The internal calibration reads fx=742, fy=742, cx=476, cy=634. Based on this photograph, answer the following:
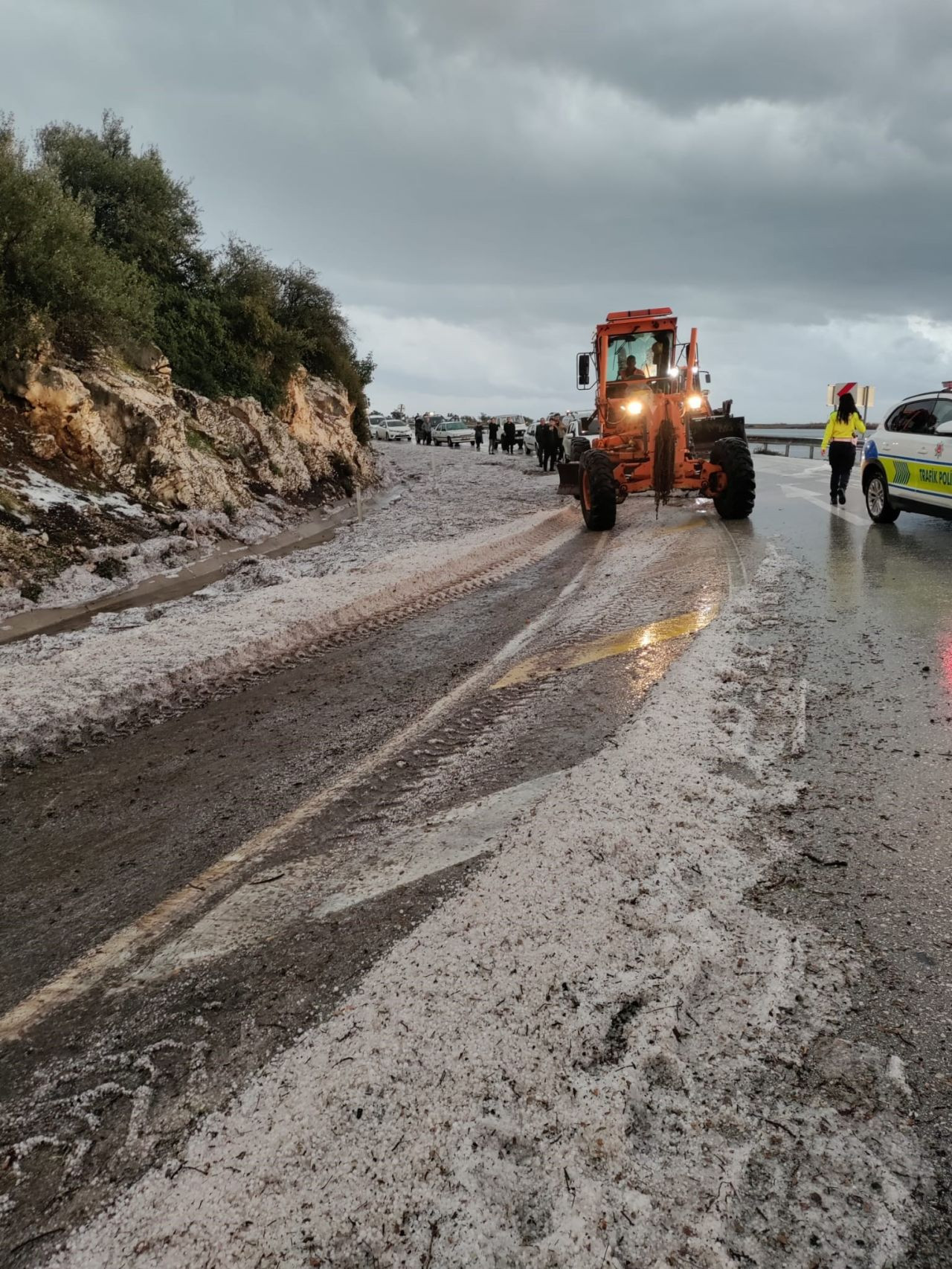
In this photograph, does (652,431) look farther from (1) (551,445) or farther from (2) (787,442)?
(2) (787,442)

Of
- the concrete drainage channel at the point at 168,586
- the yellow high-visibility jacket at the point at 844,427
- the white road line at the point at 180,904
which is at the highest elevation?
the yellow high-visibility jacket at the point at 844,427

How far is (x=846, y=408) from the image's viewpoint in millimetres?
12898

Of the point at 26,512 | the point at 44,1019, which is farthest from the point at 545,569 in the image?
the point at 44,1019

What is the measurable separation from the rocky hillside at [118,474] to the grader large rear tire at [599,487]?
541 cm

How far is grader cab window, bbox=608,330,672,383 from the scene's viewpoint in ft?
44.6

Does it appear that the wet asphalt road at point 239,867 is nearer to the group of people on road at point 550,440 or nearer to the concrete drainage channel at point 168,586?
the concrete drainage channel at point 168,586

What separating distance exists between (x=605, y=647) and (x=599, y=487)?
249 inches

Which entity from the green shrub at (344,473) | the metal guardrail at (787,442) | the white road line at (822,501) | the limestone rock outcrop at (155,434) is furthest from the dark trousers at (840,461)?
the metal guardrail at (787,442)

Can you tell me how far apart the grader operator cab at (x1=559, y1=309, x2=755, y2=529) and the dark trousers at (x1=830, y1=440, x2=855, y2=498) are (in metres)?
1.93

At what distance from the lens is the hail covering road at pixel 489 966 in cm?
153

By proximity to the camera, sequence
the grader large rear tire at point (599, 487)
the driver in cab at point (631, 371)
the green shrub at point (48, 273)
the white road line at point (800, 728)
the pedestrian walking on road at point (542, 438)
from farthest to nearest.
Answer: the pedestrian walking on road at point (542, 438), the driver in cab at point (631, 371), the grader large rear tire at point (599, 487), the green shrub at point (48, 273), the white road line at point (800, 728)

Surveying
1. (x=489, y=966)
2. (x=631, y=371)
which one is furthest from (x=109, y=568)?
(x=631, y=371)

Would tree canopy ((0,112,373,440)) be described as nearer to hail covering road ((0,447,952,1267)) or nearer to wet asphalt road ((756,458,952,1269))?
hail covering road ((0,447,952,1267))

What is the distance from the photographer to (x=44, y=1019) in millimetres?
2186
